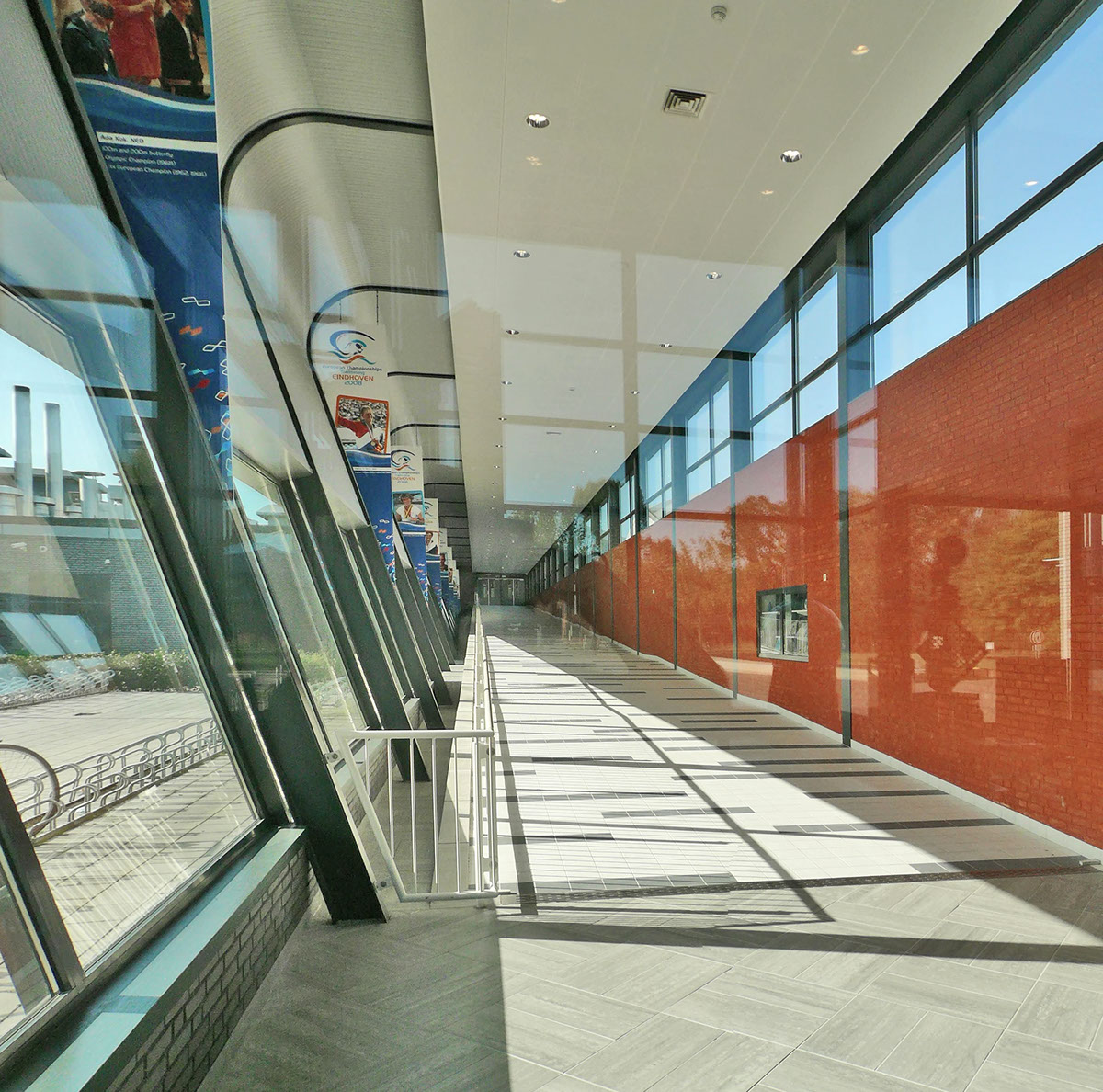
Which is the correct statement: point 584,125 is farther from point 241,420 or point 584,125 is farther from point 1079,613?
point 1079,613

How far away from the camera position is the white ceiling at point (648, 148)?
13.7 ft

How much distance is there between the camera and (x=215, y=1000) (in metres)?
2.26

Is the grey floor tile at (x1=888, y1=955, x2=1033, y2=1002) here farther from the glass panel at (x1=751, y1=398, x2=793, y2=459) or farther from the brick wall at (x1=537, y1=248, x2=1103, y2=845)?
the glass panel at (x1=751, y1=398, x2=793, y2=459)

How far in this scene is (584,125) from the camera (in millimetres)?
5074

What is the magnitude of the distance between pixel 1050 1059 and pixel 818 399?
6.46 m

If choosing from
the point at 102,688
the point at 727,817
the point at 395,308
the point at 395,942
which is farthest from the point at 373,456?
the point at 102,688

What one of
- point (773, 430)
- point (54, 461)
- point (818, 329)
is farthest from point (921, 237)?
point (54, 461)

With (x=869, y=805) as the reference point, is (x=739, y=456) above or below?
above

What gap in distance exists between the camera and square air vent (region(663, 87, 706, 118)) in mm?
4754

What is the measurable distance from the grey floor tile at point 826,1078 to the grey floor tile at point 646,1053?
24 centimetres

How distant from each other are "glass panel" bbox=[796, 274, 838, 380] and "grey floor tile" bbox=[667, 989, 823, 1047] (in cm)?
624

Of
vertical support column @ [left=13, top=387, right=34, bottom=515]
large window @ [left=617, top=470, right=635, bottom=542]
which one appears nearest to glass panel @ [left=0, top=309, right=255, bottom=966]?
vertical support column @ [left=13, top=387, right=34, bottom=515]

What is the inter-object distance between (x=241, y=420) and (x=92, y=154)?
7.82ft

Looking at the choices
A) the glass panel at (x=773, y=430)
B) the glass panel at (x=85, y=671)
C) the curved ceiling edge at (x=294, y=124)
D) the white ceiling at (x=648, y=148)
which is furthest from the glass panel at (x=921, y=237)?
the glass panel at (x=85, y=671)
